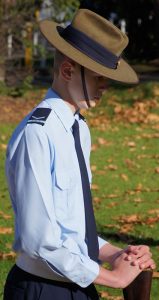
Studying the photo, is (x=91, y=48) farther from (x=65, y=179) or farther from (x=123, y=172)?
(x=123, y=172)

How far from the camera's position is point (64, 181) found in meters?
2.86

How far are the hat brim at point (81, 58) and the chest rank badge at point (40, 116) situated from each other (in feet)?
0.71

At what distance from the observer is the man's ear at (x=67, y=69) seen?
9.64 ft

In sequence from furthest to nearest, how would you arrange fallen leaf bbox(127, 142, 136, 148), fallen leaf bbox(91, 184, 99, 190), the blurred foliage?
the blurred foliage, fallen leaf bbox(127, 142, 136, 148), fallen leaf bbox(91, 184, 99, 190)

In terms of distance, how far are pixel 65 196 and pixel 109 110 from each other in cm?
1385

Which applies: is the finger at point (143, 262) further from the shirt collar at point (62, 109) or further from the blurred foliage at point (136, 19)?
the blurred foliage at point (136, 19)

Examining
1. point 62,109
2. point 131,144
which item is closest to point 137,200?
point 131,144

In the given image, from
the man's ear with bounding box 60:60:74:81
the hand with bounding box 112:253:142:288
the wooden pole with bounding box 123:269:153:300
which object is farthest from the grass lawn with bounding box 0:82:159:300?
the man's ear with bounding box 60:60:74:81

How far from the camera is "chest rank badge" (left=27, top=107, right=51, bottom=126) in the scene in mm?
2881

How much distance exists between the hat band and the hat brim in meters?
0.02

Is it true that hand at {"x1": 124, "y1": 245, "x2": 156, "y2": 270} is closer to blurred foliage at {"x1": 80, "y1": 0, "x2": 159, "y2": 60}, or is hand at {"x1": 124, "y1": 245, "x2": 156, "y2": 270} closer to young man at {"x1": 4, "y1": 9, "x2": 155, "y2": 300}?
young man at {"x1": 4, "y1": 9, "x2": 155, "y2": 300}

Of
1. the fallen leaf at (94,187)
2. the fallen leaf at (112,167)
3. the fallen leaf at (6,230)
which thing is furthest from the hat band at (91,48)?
the fallen leaf at (112,167)

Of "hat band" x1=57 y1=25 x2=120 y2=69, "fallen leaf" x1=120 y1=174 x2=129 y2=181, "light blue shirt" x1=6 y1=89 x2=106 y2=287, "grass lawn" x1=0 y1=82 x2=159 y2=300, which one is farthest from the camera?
"fallen leaf" x1=120 y1=174 x2=129 y2=181

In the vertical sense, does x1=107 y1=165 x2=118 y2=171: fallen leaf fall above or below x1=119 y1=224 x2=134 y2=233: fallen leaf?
below
